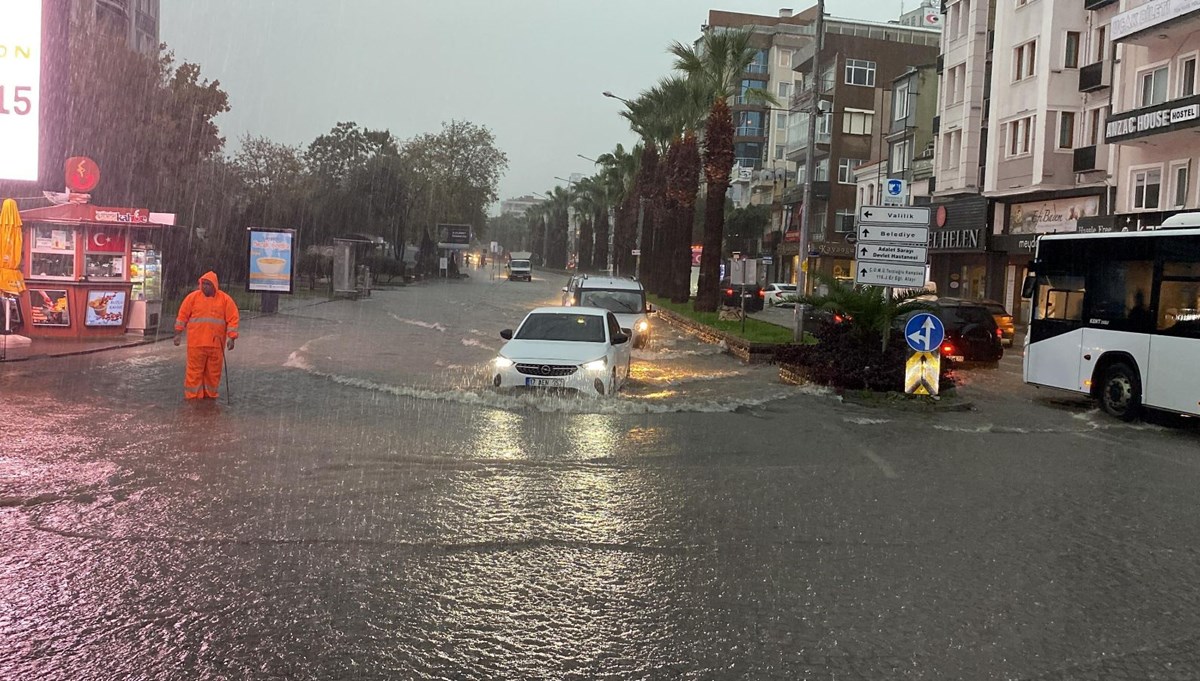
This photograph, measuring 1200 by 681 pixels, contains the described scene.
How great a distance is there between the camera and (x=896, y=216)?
17.6m

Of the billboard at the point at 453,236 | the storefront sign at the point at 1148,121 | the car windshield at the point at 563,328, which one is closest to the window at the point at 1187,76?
the storefront sign at the point at 1148,121

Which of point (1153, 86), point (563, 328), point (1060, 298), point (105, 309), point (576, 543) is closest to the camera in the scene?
point (576, 543)

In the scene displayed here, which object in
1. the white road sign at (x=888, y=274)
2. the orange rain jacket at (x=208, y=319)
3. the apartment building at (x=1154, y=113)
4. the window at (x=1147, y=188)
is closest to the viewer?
the orange rain jacket at (x=208, y=319)

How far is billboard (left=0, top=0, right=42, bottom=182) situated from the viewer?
15.8 meters

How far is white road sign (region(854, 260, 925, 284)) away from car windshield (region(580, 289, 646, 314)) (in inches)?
241

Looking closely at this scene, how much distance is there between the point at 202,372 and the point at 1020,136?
35.4 meters

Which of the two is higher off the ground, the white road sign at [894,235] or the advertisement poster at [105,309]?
the white road sign at [894,235]

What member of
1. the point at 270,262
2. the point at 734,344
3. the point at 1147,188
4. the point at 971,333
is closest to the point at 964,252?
the point at 1147,188

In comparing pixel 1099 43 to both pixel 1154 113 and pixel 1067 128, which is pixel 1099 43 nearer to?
pixel 1067 128

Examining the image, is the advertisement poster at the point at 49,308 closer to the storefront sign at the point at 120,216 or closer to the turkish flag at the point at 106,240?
the turkish flag at the point at 106,240

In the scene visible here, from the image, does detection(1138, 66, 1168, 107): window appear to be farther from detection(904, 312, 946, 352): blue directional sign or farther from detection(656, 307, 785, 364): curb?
detection(904, 312, 946, 352): blue directional sign

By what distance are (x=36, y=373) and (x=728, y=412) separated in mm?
10819

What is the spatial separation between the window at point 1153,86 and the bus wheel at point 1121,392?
19.3 m

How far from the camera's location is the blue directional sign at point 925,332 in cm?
1577
